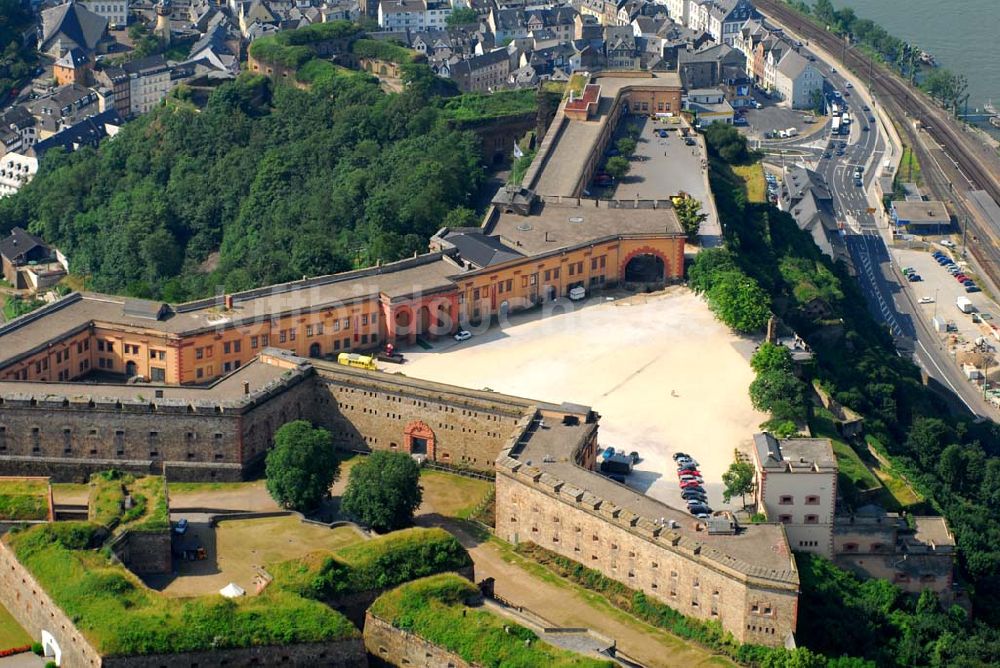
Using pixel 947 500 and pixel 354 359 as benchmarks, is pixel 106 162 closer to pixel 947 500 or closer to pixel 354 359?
pixel 354 359

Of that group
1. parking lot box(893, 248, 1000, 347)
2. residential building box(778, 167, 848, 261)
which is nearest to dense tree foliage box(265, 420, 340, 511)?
parking lot box(893, 248, 1000, 347)

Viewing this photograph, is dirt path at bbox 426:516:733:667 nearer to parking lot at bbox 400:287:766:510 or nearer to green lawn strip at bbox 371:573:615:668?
green lawn strip at bbox 371:573:615:668

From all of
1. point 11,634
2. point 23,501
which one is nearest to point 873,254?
point 23,501

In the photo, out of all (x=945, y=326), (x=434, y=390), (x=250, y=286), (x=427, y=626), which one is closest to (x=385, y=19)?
(x=945, y=326)

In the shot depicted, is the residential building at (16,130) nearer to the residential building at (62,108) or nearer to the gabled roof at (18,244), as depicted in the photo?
the residential building at (62,108)

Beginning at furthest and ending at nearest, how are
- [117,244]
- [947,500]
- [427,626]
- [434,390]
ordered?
[117,244] < [947,500] < [434,390] < [427,626]

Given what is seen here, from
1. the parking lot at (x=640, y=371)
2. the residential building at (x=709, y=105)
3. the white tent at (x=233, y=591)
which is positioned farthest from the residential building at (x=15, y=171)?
the white tent at (x=233, y=591)
